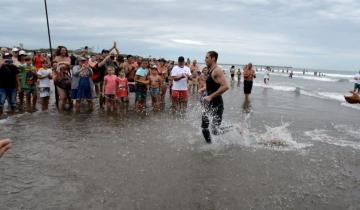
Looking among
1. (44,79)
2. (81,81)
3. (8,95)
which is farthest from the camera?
(44,79)

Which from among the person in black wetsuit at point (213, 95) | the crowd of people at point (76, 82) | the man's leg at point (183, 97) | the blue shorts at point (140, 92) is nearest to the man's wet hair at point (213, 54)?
the person in black wetsuit at point (213, 95)

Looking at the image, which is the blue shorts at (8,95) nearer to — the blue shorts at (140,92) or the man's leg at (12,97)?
the man's leg at (12,97)

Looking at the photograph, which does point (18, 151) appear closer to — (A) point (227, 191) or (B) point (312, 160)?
(A) point (227, 191)

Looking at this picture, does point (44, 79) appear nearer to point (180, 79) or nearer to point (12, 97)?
point (12, 97)

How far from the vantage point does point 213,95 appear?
23.6 ft

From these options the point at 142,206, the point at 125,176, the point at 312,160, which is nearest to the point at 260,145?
the point at 312,160

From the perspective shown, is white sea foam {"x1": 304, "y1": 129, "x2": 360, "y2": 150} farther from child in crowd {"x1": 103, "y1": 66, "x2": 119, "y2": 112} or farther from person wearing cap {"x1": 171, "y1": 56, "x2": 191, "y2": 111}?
child in crowd {"x1": 103, "y1": 66, "x2": 119, "y2": 112}

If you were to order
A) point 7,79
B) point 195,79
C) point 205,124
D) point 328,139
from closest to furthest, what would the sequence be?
point 205,124, point 328,139, point 7,79, point 195,79

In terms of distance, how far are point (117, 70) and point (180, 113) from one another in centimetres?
317

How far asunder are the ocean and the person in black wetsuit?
1.56 feet

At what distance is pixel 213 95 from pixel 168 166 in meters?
1.78

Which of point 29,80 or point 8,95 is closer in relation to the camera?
point 8,95

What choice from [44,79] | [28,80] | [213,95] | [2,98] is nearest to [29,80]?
[28,80]

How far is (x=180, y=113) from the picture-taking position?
1227cm
